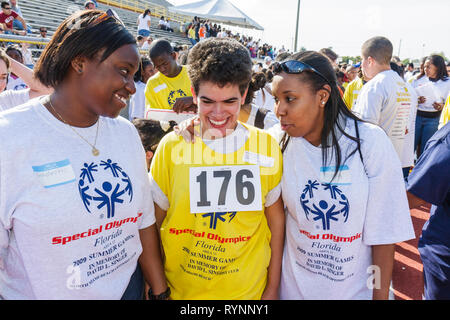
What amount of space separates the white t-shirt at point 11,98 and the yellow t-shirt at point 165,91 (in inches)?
46.9

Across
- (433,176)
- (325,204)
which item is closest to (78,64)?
(325,204)

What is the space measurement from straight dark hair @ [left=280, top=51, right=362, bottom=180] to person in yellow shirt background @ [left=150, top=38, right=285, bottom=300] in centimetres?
28

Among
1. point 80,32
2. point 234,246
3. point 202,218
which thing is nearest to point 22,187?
point 80,32

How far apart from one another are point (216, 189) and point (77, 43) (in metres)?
0.91

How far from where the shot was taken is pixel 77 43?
4.14 feet

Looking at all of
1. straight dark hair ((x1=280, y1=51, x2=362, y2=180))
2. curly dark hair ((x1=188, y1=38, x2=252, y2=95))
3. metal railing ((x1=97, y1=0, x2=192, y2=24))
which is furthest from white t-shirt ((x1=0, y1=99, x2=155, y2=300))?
metal railing ((x1=97, y1=0, x2=192, y2=24))

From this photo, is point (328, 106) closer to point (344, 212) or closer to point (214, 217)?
point (344, 212)

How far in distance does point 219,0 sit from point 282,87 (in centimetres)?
2159

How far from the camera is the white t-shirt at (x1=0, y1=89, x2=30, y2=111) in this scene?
110 inches

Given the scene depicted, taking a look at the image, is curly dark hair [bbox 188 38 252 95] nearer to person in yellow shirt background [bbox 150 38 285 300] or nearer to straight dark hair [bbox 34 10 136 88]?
person in yellow shirt background [bbox 150 38 285 300]

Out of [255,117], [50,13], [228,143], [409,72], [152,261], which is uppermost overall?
[50,13]

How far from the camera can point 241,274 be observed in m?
1.57

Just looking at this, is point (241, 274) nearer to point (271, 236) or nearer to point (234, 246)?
point (234, 246)

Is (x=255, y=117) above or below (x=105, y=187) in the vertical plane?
above
